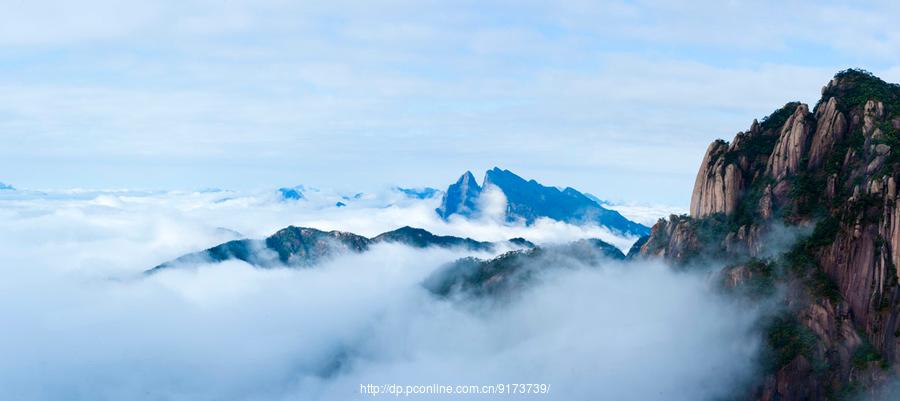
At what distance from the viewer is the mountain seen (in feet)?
487

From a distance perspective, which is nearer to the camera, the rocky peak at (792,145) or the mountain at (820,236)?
the mountain at (820,236)

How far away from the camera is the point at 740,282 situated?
17500cm

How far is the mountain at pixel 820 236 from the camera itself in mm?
148500

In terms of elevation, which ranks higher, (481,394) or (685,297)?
(685,297)

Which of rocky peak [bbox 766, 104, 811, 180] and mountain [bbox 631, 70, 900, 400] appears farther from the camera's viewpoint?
rocky peak [bbox 766, 104, 811, 180]

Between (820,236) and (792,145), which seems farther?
(792,145)

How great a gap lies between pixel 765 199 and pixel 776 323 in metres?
29.0

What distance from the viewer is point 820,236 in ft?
544

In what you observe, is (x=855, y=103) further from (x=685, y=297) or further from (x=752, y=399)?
(x=752, y=399)

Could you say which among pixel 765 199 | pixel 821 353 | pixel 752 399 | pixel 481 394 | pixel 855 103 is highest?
pixel 855 103

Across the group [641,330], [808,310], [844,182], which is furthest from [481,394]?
[844,182]

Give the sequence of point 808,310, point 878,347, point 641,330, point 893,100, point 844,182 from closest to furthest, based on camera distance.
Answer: point 878,347
point 808,310
point 844,182
point 893,100
point 641,330

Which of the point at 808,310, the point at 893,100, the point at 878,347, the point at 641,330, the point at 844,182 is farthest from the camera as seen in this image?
the point at 641,330

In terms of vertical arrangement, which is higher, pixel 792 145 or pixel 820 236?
pixel 792 145
